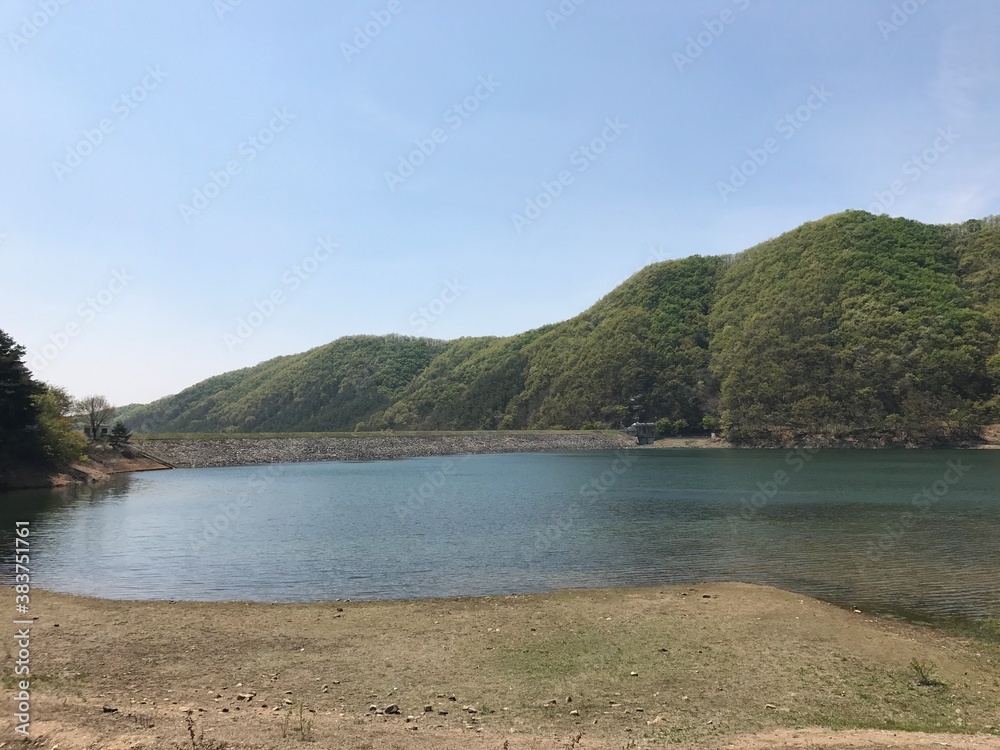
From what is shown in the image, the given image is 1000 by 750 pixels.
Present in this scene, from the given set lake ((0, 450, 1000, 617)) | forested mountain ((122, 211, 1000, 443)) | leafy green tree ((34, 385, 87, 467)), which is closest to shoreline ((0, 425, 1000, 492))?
leafy green tree ((34, 385, 87, 467))

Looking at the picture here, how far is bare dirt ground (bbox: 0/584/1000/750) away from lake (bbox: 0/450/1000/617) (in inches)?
111

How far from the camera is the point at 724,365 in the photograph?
485 ft

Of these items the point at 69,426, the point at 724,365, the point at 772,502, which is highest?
the point at 724,365

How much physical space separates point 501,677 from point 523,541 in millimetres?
14678

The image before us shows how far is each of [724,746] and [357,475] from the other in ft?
202

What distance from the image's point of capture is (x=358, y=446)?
104688 millimetres

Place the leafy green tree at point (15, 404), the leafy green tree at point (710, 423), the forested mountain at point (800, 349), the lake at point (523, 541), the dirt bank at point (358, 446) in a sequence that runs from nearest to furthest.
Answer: the lake at point (523, 541), the leafy green tree at point (15, 404), the dirt bank at point (358, 446), the forested mountain at point (800, 349), the leafy green tree at point (710, 423)

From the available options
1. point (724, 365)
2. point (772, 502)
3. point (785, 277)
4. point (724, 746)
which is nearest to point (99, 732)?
point (724, 746)

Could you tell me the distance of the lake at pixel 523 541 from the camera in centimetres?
1775

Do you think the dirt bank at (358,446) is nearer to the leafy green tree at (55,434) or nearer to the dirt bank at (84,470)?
the dirt bank at (84,470)

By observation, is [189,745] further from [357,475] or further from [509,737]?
[357,475]

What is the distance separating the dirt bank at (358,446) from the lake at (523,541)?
40.4 meters

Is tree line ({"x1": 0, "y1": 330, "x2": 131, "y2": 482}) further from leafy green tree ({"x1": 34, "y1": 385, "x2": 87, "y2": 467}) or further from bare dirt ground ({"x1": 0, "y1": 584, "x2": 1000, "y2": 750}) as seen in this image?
bare dirt ground ({"x1": 0, "y1": 584, "x2": 1000, "y2": 750})

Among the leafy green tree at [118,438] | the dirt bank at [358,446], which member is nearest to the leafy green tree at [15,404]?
the leafy green tree at [118,438]
